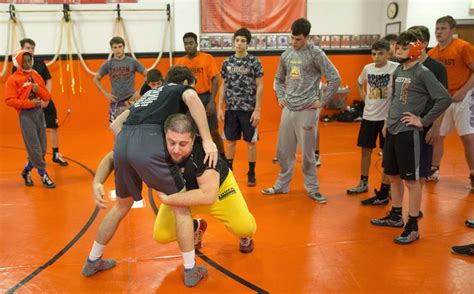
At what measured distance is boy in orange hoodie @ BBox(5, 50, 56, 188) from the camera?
5117 millimetres

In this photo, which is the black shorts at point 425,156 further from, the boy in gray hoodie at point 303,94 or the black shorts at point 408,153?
the boy in gray hoodie at point 303,94

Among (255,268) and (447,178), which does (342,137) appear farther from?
(255,268)

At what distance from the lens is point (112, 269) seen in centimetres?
332

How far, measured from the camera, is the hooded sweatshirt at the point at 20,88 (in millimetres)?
5098

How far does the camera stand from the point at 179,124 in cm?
274

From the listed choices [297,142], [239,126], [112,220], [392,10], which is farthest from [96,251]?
[392,10]

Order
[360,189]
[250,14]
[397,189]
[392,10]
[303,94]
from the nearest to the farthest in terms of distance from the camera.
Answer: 1. [397,189]
2. [303,94]
3. [360,189]
4. [250,14]
5. [392,10]

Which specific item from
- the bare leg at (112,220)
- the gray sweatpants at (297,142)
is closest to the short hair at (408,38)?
the gray sweatpants at (297,142)

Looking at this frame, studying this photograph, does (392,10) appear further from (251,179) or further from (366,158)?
(251,179)

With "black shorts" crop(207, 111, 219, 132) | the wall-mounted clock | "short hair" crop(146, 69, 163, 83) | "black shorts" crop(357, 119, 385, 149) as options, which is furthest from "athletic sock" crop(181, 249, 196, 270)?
the wall-mounted clock

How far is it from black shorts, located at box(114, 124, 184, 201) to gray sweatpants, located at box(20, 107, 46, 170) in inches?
112

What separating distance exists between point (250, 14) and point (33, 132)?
6016 mm

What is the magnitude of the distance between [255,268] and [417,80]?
2.05 metres

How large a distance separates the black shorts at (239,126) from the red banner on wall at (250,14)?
4.59 m
